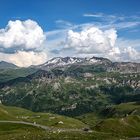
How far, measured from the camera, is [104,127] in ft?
609

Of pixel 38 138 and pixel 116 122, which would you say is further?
pixel 116 122

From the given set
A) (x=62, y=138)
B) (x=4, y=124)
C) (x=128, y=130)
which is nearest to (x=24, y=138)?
(x=62, y=138)

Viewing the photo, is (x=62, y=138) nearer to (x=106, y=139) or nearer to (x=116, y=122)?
(x=106, y=139)

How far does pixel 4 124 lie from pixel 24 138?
101m

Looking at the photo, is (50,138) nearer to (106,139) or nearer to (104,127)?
(106,139)

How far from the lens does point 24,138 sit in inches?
3410

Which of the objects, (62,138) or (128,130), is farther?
(128,130)

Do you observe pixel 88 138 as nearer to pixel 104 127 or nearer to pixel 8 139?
pixel 8 139

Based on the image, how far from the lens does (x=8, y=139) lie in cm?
8606

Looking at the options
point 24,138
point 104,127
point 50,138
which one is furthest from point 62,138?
point 104,127

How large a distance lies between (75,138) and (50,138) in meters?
6.25

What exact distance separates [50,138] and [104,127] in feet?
339

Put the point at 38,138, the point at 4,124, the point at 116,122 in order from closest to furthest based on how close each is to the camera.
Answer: the point at 38,138 < the point at 4,124 < the point at 116,122

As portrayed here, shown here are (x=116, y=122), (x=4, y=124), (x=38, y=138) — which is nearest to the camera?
(x=38, y=138)
